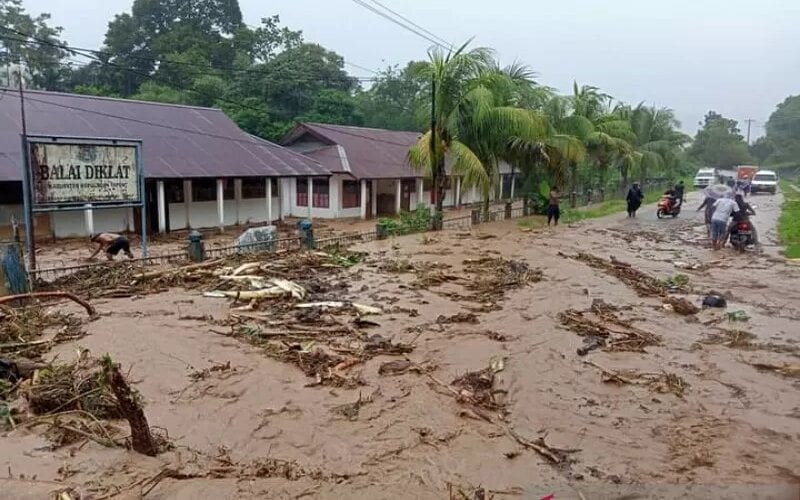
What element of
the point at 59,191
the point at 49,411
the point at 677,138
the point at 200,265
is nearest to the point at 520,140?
the point at 200,265

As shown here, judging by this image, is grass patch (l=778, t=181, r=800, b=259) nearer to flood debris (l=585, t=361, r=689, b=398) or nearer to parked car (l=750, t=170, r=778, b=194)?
flood debris (l=585, t=361, r=689, b=398)

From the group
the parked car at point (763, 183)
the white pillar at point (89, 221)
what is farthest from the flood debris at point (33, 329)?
the parked car at point (763, 183)

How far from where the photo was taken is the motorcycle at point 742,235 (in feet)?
54.9

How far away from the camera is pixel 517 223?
24.8 meters

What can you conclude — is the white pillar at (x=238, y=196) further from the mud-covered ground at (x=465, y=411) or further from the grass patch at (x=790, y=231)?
the grass patch at (x=790, y=231)

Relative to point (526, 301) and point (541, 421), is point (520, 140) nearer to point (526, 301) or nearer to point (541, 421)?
point (526, 301)

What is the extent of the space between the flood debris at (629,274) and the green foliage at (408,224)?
565 centimetres

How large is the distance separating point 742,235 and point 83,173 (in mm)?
16803

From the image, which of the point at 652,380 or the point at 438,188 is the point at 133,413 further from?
the point at 438,188

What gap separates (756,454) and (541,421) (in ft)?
6.09

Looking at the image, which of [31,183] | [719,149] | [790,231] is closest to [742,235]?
[790,231]

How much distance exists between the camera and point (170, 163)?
21234mm

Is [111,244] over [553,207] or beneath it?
beneath

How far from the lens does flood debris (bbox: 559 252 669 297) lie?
11.8m
